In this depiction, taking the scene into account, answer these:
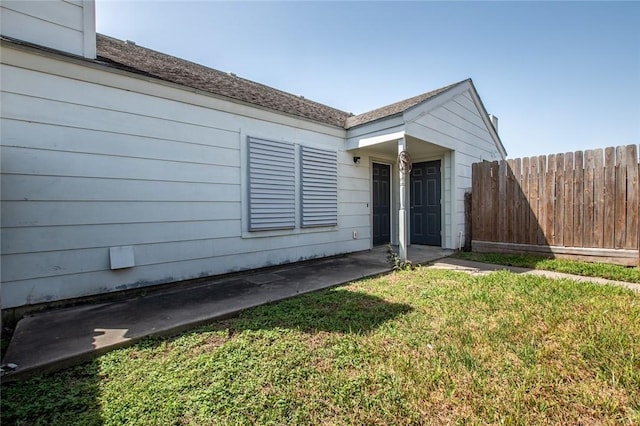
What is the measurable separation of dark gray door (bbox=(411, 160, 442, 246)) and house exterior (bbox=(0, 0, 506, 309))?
1.11m

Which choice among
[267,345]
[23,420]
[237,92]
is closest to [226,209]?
[237,92]

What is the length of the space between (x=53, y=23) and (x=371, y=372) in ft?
16.5

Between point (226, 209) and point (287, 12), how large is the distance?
4.19 metres

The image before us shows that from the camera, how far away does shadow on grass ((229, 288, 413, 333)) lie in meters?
2.63

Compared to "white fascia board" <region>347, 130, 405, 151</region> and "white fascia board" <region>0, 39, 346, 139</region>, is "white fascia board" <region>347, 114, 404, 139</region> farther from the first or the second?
"white fascia board" <region>0, 39, 346, 139</region>

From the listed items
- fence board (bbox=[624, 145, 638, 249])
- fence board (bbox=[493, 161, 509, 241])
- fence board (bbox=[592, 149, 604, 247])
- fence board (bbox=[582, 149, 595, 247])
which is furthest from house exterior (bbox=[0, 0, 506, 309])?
fence board (bbox=[624, 145, 638, 249])

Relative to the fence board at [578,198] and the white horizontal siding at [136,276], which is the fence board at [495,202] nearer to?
the fence board at [578,198]

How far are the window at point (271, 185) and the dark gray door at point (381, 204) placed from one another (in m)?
2.77

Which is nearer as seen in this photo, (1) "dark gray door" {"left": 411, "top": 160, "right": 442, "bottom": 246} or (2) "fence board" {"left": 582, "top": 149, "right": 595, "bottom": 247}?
(2) "fence board" {"left": 582, "top": 149, "right": 595, "bottom": 247}

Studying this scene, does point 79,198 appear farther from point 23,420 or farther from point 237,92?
point 237,92

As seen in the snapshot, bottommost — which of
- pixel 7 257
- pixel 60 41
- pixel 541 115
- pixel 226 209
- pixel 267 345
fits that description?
pixel 267 345

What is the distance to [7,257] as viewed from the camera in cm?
283

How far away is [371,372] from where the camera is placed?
6.18 feet

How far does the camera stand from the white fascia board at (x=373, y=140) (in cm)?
529
